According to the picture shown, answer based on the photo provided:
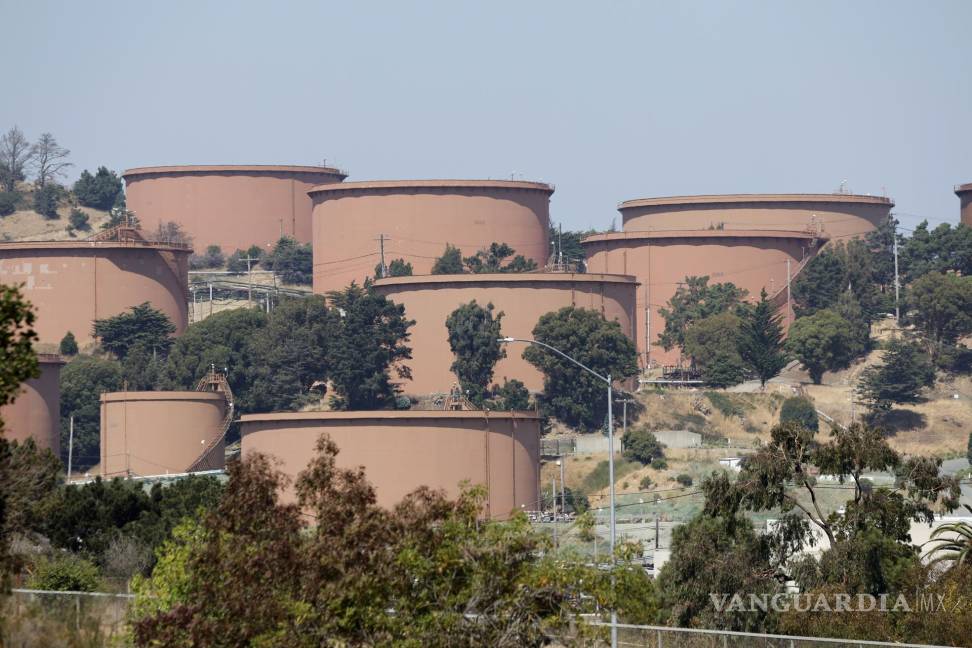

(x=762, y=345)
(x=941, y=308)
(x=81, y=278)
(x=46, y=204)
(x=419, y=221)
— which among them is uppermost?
(x=46, y=204)

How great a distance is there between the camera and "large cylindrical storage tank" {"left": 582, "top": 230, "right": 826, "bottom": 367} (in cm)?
11056

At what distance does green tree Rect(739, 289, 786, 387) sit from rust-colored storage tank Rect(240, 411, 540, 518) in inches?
858

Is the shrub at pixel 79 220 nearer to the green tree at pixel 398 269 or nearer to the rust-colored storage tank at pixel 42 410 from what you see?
the green tree at pixel 398 269

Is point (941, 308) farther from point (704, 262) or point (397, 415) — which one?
point (397, 415)

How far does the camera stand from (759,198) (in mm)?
116688

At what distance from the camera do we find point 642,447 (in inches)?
3531

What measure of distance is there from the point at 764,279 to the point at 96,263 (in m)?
36.3

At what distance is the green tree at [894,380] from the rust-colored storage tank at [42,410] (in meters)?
38.4

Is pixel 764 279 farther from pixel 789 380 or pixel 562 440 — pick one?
pixel 562 440

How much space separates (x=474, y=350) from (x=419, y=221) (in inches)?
632

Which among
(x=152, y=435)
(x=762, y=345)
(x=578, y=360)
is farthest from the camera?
(x=762, y=345)

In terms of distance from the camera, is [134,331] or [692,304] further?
[692,304]

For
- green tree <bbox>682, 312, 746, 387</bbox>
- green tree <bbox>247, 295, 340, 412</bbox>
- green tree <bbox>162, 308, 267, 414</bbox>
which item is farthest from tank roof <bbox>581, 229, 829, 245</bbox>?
green tree <bbox>162, 308, 267, 414</bbox>

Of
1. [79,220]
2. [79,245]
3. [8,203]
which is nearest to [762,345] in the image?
[79,245]
